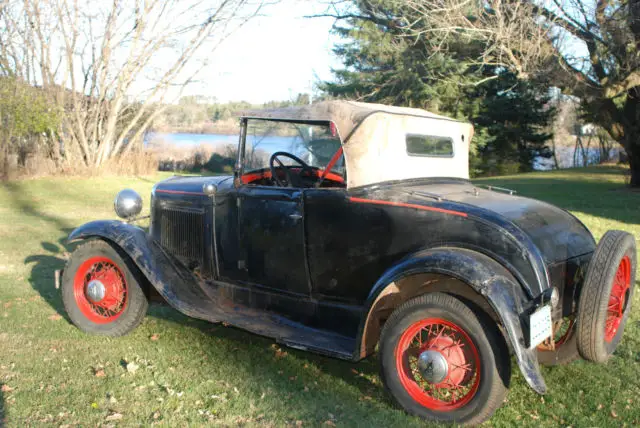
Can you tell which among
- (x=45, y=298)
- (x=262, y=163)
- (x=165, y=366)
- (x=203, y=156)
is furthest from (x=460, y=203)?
(x=203, y=156)

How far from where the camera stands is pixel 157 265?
16.3 feet

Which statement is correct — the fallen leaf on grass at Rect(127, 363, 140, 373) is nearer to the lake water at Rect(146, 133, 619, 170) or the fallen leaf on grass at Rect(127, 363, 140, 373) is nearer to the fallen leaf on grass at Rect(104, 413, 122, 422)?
the fallen leaf on grass at Rect(104, 413, 122, 422)

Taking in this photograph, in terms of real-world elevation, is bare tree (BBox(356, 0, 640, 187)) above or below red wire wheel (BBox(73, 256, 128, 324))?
above

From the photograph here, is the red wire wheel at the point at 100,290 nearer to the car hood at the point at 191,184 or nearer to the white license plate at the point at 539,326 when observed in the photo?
the car hood at the point at 191,184

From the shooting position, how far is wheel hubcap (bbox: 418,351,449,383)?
3471 mm

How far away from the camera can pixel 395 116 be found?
171 inches

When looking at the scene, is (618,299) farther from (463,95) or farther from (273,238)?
(463,95)

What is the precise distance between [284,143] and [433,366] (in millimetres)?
2345

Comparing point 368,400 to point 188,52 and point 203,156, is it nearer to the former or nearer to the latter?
point 188,52

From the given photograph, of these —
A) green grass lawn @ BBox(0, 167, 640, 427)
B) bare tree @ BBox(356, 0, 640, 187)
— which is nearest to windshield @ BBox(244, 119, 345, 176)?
green grass lawn @ BBox(0, 167, 640, 427)

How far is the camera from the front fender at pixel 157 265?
15.5 feet

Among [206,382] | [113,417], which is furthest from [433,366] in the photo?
[113,417]

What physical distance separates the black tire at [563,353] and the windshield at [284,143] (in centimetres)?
218

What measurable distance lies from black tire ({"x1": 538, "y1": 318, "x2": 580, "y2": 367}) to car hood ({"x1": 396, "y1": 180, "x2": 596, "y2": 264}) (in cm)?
59
